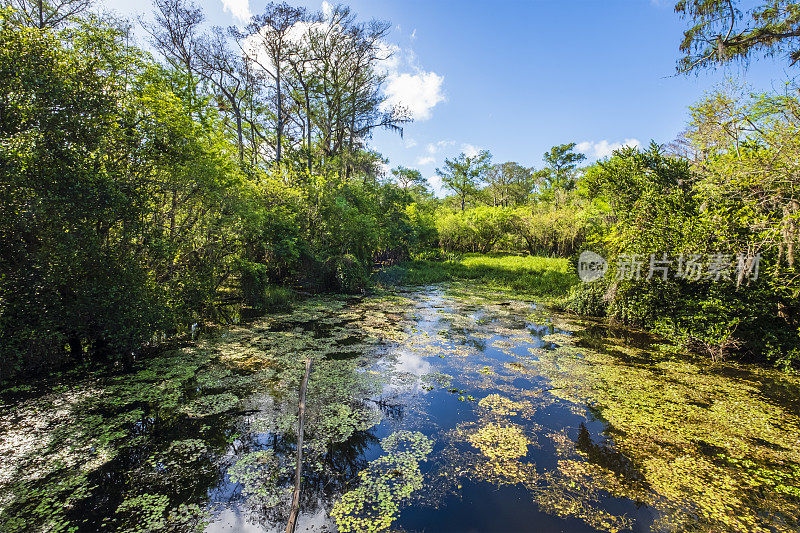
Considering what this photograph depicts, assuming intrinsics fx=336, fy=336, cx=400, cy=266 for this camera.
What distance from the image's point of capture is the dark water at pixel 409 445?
2754 millimetres

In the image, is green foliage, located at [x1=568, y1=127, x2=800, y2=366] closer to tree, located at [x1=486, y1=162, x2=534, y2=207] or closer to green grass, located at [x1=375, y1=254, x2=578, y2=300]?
green grass, located at [x1=375, y1=254, x2=578, y2=300]

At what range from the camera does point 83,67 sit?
15.0 ft

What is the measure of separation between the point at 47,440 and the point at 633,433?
6.45 metres

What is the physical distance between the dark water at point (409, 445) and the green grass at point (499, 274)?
700 cm

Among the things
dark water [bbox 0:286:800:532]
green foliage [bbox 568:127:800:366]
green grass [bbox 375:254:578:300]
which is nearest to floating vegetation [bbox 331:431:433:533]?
dark water [bbox 0:286:800:532]

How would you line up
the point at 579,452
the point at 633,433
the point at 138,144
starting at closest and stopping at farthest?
the point at 579,452 < the point at 633,433 < the point at 138,144

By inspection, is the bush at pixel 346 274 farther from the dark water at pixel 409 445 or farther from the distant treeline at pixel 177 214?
the dark water at pixel 409 445

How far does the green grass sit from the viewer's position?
13273 mm

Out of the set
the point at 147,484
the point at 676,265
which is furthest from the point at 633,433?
the point at 147,484

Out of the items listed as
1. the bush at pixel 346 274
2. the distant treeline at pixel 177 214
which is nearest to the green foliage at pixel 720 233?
the distant treeline at pixel 177 214

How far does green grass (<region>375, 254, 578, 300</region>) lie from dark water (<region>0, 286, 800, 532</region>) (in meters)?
7.00

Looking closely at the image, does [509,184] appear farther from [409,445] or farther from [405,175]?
[409,445]

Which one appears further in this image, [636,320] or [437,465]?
[636,320]

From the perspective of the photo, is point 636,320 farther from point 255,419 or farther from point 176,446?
point 176,446
